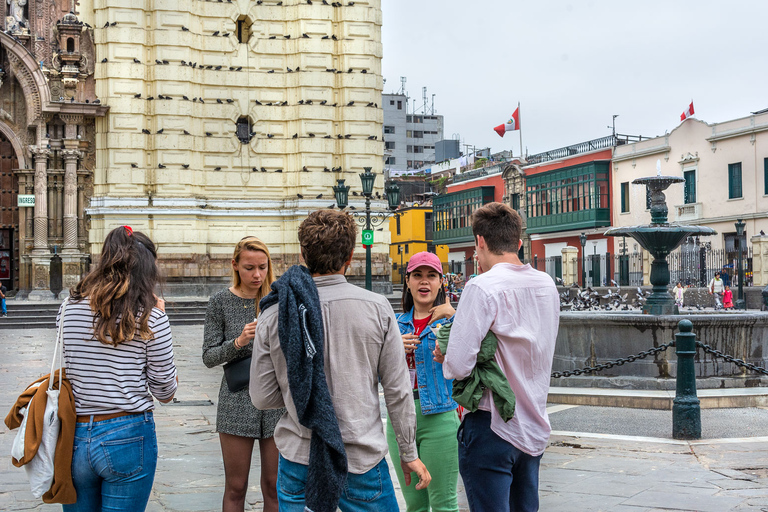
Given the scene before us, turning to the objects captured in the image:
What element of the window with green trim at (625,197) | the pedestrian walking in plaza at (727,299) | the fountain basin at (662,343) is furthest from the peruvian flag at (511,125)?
the fountain basin at (662,343)

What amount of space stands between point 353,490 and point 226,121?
26121 mm

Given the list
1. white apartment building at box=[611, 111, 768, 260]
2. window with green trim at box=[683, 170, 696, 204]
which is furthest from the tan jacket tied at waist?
window with green trim at box=[683, 170, 696, 204]

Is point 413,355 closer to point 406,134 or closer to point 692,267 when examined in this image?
point 692,267

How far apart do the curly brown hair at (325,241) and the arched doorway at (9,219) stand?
2734 cm

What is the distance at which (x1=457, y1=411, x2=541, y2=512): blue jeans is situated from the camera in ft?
12.7

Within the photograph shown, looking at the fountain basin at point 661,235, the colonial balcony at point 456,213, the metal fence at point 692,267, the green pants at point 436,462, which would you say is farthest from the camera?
the colonial balcony at point 456,213

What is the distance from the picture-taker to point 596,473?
22.5 feet

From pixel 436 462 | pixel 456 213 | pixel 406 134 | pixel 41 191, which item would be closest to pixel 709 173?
pixel 456 213

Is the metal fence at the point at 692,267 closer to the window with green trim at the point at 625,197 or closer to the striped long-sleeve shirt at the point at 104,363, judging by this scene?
the window with green trim at the point at 625,197

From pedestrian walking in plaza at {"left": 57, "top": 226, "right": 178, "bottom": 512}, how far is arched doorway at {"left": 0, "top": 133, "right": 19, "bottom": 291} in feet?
87.8

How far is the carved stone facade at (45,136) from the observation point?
89.8 feet

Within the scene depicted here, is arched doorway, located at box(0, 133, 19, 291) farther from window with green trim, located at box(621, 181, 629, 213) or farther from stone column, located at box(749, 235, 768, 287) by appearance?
window with green trim, located at box(621, 181, 629, 213)

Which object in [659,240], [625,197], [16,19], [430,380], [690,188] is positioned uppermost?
[16,19]

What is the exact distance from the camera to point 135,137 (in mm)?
27500
